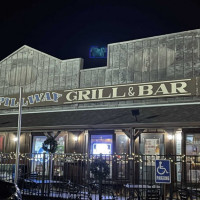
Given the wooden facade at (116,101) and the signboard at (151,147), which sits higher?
the wooden facade at (116,101)

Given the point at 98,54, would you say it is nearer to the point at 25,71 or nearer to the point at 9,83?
the point at 25,71

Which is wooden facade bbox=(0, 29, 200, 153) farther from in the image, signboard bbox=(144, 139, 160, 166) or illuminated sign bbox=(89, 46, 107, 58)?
illuminated sign bbox=(89, 46, 107, 58)

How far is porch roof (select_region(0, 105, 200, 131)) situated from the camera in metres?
12.5

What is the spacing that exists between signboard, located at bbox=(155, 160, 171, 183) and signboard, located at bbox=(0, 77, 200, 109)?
18.0 ft

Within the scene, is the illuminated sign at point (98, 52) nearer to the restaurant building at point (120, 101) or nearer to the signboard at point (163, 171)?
the restaurant building at point (120, 101)

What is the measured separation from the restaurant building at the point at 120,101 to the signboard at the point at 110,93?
0.04m

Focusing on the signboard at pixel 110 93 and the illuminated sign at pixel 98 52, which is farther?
the illuminated sign at pixel 98 52

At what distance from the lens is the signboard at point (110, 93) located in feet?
46.1

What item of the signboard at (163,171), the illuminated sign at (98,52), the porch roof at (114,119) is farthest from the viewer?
the illuminated sign at (98,52)

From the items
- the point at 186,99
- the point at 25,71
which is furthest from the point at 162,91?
the point at 25,71

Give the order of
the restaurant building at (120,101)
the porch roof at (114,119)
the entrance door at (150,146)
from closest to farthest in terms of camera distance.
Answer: the porch roof at (114,119)
the restaurant building at (120,101)
the entrance door at (150,146)

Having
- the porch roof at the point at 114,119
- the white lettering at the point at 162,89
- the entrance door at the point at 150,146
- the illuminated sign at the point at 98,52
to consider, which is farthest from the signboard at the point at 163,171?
the illuminated sign at the point at 98,52

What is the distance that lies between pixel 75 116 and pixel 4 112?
5.87m

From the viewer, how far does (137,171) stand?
13.9m
